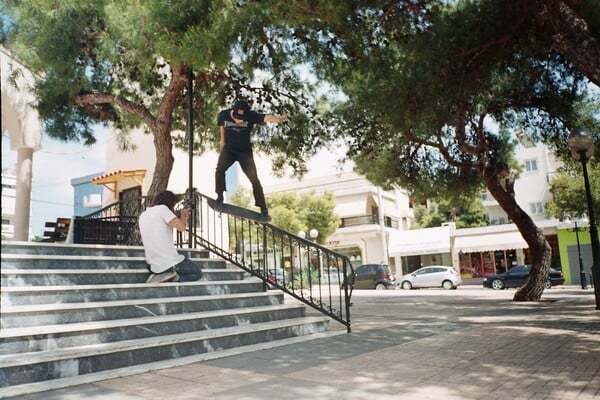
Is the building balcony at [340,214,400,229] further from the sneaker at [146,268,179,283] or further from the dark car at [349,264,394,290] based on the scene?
the sneaker at [146,268,179,283]

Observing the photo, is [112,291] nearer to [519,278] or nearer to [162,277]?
[162,277]

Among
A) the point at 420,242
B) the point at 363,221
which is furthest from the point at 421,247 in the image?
the point at 363,221

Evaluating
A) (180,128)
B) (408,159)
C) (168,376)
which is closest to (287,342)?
(168,376)

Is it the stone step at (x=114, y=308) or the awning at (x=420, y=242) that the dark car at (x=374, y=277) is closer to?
the awning at (x=420, y=242)

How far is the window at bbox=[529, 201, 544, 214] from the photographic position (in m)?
32.1

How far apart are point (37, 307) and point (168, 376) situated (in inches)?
62.6

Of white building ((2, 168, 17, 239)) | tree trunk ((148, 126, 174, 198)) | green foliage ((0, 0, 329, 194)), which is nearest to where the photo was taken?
white building ((2, 168, 17, 239))

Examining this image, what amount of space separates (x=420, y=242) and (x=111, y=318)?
105ft

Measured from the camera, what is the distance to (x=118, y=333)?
4949mm

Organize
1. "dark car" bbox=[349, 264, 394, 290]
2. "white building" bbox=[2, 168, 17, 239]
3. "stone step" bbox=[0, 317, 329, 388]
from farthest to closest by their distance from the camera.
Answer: "dark car" bbox=[349, 264, 394, 290] → "stone step" bbox=[0, 317, 329, 388] → "white building" bbox=[2, 168, 17, 239]

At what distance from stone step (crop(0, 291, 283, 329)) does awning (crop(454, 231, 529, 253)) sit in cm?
2771

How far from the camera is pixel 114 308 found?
531cm

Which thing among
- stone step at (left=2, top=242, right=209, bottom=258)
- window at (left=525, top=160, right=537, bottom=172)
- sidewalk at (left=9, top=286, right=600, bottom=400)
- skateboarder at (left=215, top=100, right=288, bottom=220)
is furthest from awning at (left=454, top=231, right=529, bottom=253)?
stone step at (left=2, top=242, right=209, bottom=258)

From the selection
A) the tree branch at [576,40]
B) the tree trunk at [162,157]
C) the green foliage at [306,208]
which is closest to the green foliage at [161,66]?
the tree trunk at [162,157]
